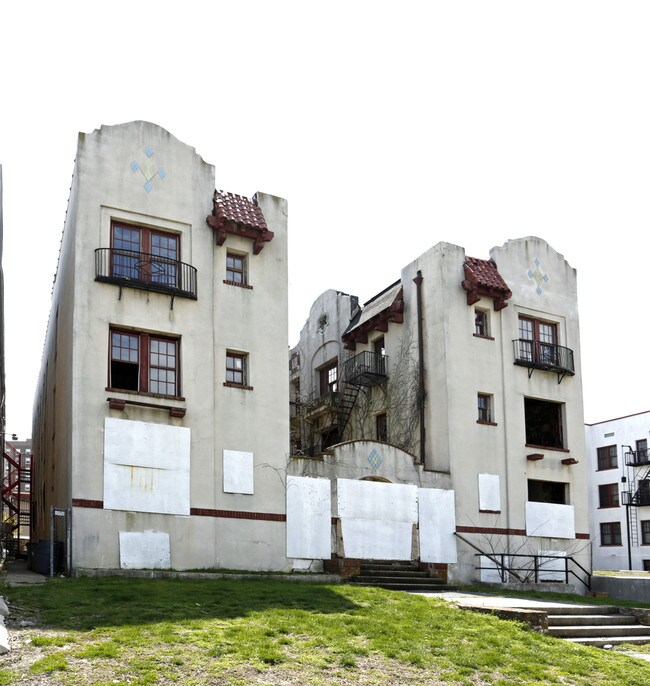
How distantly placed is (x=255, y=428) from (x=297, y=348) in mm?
13406

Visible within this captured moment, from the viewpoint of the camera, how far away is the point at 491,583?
27641 mm

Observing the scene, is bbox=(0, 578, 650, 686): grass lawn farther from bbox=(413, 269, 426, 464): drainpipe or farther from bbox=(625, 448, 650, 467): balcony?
bbox=(625, 448, 650, 467): balcony

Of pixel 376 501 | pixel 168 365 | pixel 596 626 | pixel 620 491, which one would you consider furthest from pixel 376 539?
pixel 620 491

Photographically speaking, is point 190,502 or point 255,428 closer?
point 190,502

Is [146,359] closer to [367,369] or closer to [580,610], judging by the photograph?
[367,369]

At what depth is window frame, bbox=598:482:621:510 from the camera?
57.2 meters

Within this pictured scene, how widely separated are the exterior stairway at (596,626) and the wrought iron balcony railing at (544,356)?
12757 millimetres

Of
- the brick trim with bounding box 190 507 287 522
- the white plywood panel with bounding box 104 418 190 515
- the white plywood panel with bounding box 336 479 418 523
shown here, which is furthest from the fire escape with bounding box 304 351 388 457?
the white plywood panel with bounding box 104 418 190 515

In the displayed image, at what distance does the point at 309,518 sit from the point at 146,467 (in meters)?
5.07

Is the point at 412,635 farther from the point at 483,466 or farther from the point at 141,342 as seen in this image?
the point at 483,466

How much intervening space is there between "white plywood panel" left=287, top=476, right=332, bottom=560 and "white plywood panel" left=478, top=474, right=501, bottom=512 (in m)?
5.87

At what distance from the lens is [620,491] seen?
56656 mm

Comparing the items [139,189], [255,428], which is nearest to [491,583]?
[255,428]

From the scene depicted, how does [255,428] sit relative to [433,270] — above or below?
below
